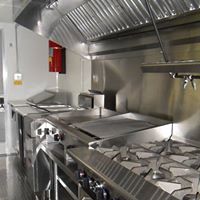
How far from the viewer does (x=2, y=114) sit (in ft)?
15.1

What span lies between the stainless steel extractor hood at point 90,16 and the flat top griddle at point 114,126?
2.32 ft

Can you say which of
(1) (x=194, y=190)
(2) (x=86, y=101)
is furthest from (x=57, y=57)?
(1) (x=194, y=190)

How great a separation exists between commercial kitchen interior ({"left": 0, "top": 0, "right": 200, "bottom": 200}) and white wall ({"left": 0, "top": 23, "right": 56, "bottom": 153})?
0.60m

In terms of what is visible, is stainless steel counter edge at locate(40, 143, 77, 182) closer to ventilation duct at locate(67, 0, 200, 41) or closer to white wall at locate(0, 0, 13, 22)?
ventilation duct at locate(67, 0, 200, 41)

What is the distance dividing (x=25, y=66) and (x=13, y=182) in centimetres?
199

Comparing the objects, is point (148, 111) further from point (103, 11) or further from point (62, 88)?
point (62, 88)

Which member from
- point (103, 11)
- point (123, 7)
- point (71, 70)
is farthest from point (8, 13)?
point (123, 7)

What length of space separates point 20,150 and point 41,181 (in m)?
1.29

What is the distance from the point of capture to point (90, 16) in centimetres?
240

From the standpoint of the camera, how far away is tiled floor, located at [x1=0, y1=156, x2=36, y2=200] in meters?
2.94

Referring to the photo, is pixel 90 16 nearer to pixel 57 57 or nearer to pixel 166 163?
pixel 166 163

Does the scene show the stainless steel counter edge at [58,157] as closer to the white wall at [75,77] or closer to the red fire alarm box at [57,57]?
the white wall at [75,77]

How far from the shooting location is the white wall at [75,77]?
129 inches

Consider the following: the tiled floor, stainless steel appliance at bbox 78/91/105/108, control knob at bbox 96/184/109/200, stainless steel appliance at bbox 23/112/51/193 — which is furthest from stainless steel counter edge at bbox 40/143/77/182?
the tiled floor
